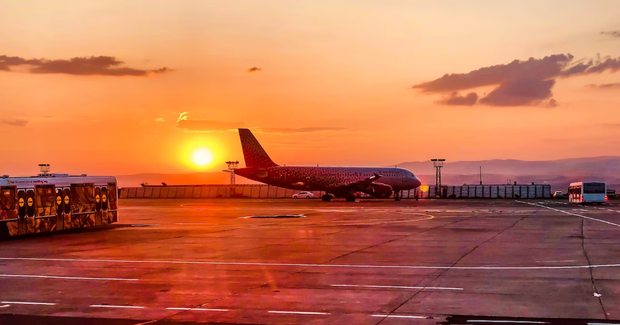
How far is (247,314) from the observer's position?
1352 cm

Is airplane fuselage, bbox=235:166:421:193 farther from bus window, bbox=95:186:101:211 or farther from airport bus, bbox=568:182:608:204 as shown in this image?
bus window, bbox=95:186:101:211

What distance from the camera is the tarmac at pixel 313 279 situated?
13477 millimetres

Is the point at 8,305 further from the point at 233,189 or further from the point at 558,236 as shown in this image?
the point at 233,189

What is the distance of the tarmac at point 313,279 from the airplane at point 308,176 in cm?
5518

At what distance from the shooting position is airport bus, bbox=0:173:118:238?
32.7 metres

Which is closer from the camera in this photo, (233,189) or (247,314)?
(247,314)

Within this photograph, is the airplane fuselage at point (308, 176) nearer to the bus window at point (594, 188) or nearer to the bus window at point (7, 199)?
the bus window at point (594, 188)

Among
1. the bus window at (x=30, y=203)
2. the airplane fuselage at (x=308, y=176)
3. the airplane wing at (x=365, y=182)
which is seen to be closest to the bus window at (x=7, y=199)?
the bus window at (x=30, y=203)

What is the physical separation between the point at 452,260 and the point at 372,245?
5787mm

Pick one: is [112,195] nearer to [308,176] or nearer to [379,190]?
[308,176]

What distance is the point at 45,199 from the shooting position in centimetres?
3491

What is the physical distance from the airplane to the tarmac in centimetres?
5518

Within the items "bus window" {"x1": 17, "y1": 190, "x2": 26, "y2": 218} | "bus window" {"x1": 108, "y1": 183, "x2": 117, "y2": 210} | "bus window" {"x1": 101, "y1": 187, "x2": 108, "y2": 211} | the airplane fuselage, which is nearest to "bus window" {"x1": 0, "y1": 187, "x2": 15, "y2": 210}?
"bus window" {"x1": 17, "y1": 190, "x2": 26, "y2": 218}

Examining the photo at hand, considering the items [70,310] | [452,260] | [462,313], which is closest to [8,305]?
[70,310]
